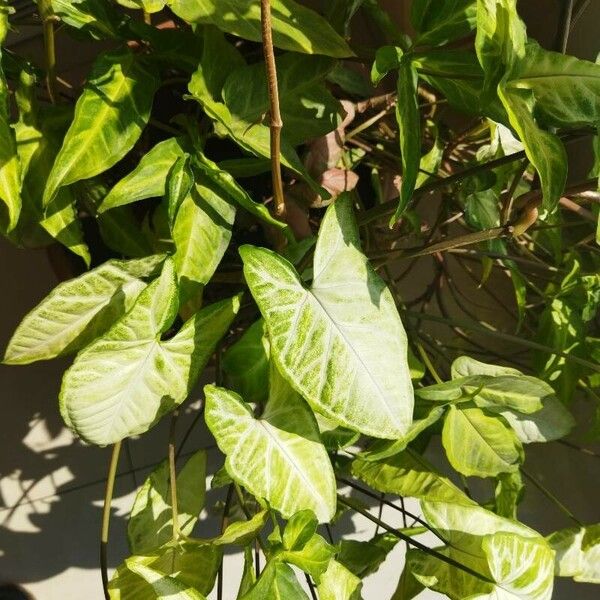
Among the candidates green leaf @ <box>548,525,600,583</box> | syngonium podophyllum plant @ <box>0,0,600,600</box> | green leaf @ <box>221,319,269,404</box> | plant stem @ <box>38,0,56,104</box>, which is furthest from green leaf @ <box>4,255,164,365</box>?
green leaf @ <box>548,525,600,583</box>

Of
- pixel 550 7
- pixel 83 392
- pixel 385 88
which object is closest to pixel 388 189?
pixel 385 88

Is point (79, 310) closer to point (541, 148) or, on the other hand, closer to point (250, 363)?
point (250, 363)

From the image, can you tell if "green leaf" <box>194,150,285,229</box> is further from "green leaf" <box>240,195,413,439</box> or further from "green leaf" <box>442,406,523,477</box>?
"green leaf" <box>442,406,523,477</box>

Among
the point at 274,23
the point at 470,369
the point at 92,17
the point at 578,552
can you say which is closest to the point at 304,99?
the point at 274,23

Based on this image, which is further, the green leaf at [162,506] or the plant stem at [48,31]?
the green leaf at [162,506]

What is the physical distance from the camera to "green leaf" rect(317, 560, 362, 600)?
65cm

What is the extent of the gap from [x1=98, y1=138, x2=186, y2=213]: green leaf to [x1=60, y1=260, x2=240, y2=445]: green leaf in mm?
102

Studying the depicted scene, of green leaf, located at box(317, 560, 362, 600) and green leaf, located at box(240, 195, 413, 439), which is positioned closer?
green leaf, located at box(240, 195, 413, 439)

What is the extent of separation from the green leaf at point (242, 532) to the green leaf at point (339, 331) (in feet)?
0.45

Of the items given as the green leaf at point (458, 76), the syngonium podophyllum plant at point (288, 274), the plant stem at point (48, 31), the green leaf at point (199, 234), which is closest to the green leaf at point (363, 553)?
the syngonium podophyllum plant at point (288, 274)

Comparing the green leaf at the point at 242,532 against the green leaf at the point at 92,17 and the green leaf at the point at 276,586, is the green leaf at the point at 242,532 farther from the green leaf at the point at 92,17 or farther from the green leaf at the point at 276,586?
the green leaf at the point at 92,17

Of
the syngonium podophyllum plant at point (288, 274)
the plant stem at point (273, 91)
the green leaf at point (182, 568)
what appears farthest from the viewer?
the green leaf at point (182, 568)

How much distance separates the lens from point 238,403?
60 cm

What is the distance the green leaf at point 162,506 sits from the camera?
→ 2.39 ft
